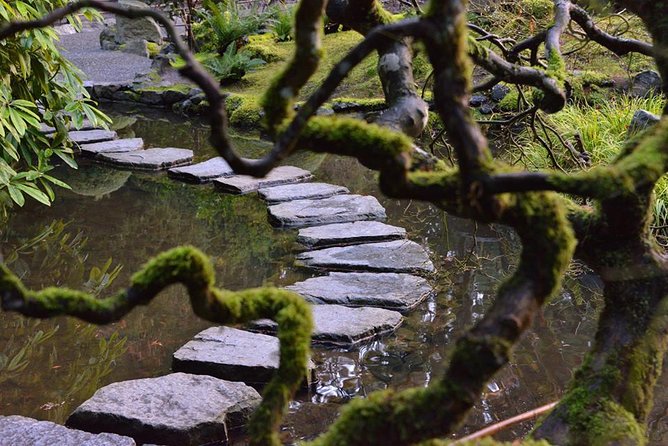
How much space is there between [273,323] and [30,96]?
2058 mm

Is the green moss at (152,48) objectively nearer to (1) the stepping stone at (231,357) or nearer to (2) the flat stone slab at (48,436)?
(1) the stepping stone at (231,357)

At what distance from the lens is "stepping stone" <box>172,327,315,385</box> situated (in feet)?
10.0

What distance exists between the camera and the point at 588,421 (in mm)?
1597

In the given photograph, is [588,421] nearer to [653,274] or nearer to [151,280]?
[653,274]

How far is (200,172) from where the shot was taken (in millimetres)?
6262

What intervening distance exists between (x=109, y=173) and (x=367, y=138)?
566 centimetres

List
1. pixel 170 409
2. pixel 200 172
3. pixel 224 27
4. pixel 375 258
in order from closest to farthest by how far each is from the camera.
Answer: pixel 170 409 < pixel 375 258 < pixel 200 172 < pixel 224 27

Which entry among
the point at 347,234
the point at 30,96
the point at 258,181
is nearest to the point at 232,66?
the point at 258,181

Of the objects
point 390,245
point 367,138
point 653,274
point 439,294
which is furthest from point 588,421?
point 390,245

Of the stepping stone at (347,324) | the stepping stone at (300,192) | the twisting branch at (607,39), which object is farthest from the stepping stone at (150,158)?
the twisting branch at (607,39)

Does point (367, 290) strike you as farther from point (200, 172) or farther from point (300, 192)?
point (200, 172)

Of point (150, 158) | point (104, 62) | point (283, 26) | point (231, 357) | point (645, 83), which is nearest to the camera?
point (231, 357)

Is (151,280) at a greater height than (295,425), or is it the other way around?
(151,280)

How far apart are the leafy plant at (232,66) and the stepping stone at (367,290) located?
631 cm
